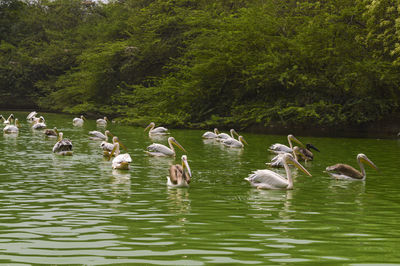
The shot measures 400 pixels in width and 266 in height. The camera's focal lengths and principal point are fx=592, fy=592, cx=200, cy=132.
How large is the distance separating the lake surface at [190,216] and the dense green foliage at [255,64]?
12.4 m

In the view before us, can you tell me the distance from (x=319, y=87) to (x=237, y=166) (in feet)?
48.8

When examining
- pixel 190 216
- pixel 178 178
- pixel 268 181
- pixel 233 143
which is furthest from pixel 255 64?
pixel 190 216

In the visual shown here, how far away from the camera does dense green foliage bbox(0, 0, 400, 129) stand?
2766cm

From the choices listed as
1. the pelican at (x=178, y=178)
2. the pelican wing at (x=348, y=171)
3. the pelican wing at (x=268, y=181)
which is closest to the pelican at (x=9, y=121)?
the pelican at (x=178, y=178)

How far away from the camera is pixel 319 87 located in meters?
29.3

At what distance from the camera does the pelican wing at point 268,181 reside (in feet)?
37.4

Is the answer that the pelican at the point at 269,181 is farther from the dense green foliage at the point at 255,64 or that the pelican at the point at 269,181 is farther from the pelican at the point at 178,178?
the dense green foliage at the point at 255,64

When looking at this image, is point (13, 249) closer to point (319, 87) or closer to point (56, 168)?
point (56, 168)

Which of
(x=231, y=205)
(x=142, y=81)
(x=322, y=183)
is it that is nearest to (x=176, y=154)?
(x=322, y=183)

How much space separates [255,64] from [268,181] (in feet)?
63.5

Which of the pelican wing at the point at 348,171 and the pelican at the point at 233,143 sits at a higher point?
the pelican at the point at 233,143

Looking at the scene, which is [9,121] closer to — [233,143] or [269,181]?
[233,143]

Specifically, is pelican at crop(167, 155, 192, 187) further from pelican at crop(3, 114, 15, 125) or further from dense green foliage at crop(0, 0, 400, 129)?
pelican at crop(3, 114, 15, 125)

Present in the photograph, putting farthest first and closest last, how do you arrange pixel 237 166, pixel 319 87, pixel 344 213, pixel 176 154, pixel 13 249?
pixel 319 87
pixel 176 154
pixel 237 166
pixel 344 213
pixel 13 249
